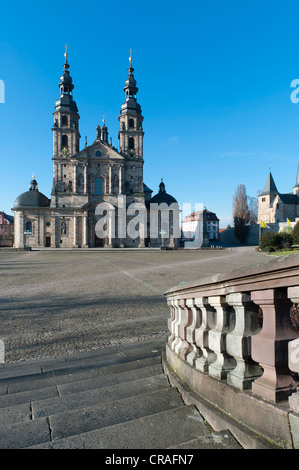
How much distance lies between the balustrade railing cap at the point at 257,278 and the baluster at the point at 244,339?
0.09m

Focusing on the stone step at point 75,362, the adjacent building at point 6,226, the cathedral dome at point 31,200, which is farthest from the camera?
the adjacent building at point 6,226

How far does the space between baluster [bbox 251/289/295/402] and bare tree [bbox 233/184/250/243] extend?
7099cm

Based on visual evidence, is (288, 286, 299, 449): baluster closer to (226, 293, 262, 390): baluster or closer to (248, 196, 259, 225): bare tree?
(226, 293, 262, 390): baluster

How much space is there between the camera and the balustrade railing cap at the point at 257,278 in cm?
156

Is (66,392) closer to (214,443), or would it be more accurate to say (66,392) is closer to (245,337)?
(214,443)

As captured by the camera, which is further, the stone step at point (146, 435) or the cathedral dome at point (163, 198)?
the cathedral dome at point (163, 198)

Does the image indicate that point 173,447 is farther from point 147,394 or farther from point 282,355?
point 147,394

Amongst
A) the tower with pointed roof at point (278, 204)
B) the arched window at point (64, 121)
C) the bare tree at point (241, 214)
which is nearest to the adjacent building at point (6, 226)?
the arched window at point (64, 121)

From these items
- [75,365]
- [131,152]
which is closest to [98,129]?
[131,152]

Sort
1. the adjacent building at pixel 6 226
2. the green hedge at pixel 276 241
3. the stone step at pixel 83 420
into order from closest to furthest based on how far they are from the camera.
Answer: the stone step at pixel 83 420 < the green hedge at pixel 276 241 < the adjacent building at pixel 6 226

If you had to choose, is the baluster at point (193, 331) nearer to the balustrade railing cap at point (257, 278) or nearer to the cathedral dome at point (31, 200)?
the balustrade railing cap at point (257, 278)

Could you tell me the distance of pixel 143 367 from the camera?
150 inches

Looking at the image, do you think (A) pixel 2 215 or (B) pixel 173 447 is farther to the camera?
(A) pixel 2 215
